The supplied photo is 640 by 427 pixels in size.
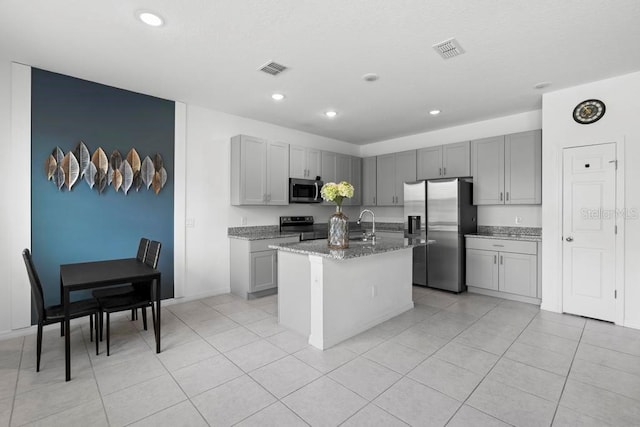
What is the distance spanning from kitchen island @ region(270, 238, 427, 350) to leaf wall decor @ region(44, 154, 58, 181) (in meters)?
2.43

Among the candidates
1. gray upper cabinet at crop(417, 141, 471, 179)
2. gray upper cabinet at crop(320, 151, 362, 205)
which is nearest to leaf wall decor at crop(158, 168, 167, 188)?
gray upper cabinet at crop(320, 151, 362, 205)

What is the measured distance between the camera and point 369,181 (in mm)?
6211

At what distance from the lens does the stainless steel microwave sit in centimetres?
509

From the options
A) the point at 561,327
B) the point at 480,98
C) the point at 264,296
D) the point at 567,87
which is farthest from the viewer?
the point at 264,296

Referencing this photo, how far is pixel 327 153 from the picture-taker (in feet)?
18.6

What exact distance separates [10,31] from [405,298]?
178 inches

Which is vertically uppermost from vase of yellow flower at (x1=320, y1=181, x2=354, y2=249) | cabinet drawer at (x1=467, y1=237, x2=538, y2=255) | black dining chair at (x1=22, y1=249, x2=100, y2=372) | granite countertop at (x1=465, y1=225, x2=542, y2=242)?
vase of yellow flower at (x1=320, y1=181, x2=354, y2=249)

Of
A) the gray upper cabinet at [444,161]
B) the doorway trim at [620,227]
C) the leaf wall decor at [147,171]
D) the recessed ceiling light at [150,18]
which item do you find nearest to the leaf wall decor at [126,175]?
the leaf wall decor at [147,171]

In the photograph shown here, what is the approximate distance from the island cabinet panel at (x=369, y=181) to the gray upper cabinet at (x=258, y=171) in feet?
6.25

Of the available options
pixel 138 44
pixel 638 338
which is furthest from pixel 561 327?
pixel 138 44

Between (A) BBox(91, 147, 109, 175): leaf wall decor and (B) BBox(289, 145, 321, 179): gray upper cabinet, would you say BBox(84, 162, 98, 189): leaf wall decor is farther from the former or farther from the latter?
(B) BBox(289, 145, 321, 179): gray upper cabinet

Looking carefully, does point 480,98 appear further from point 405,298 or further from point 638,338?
point 638,338

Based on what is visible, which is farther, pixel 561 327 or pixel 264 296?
pixel 264 296

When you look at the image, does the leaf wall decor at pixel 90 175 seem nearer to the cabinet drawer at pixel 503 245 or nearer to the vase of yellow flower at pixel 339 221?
the vase of yellow flower at pixel 339 221
